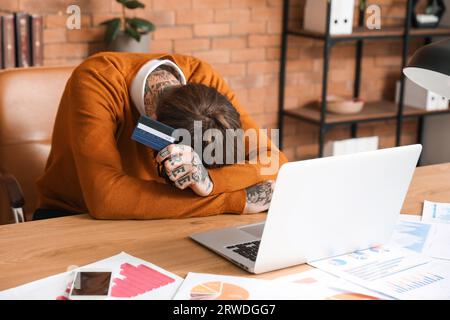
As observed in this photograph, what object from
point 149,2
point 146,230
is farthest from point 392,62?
point 146,230

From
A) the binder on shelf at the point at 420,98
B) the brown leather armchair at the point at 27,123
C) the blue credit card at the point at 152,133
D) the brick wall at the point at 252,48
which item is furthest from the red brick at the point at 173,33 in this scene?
the blue credit card at the point at 152,133

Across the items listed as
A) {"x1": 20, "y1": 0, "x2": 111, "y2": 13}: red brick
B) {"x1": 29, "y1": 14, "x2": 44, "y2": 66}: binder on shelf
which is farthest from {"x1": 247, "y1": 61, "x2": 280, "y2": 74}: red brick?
{"x1": 29, "y1": 14, "x2": 44, "y2": 66}: binder on shelf

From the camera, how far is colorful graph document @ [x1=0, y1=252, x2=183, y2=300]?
1256mm

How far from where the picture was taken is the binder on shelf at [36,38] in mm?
3082

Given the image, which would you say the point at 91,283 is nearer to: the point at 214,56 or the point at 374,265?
the point at 374,265

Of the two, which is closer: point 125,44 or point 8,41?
point 8,41

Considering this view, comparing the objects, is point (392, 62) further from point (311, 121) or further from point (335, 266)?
point (335, 266)

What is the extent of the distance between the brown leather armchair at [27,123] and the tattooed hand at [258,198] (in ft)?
2.72

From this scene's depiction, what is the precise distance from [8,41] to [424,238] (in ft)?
6.92

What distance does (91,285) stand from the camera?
1290 millimetres

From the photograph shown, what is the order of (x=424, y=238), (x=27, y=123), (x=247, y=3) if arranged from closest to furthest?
(x=424, y=238), (x=27, y=123), (x=247, y=3)

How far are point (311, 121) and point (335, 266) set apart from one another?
8.07 ft

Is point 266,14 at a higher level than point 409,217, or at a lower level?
higher

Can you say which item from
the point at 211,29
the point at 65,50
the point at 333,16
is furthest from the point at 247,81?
the point at 65,50
